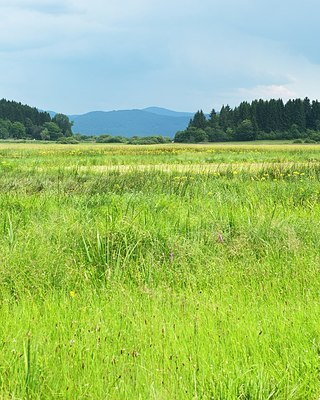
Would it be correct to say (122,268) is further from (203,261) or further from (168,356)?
(168,356)

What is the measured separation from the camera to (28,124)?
150m

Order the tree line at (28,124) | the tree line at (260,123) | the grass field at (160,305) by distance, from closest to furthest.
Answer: the grass field at (160,305)
the tree line at (260,123)
the tree line at (28,124)

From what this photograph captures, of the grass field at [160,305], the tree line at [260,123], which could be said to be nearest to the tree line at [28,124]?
the tree line at [260,123]

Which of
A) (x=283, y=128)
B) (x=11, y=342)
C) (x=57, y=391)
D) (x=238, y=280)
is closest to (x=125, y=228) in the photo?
(x=238, y=280)

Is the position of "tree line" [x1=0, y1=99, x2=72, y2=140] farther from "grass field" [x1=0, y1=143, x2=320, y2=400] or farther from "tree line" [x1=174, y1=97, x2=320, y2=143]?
"grass field" [x1=0, y1=143, x2=320, y2=400]

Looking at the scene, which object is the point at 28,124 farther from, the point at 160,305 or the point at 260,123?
the point at 160,305

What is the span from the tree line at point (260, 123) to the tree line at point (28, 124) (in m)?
45.7

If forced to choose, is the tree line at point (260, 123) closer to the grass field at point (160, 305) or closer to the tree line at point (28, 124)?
the tree line at point (28, 124)

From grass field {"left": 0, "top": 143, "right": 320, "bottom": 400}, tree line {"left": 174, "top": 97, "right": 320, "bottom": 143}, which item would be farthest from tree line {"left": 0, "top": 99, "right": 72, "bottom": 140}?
grass field {"left": 0, "top": 143, "right": 320, "bottom": 400}

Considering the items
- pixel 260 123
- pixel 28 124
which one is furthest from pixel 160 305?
pixel 28 124

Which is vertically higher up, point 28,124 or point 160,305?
point 28,124

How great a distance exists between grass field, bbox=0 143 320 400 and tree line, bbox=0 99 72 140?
139 metres

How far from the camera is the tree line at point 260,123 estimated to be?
11138cm

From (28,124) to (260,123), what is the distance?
70.2m
